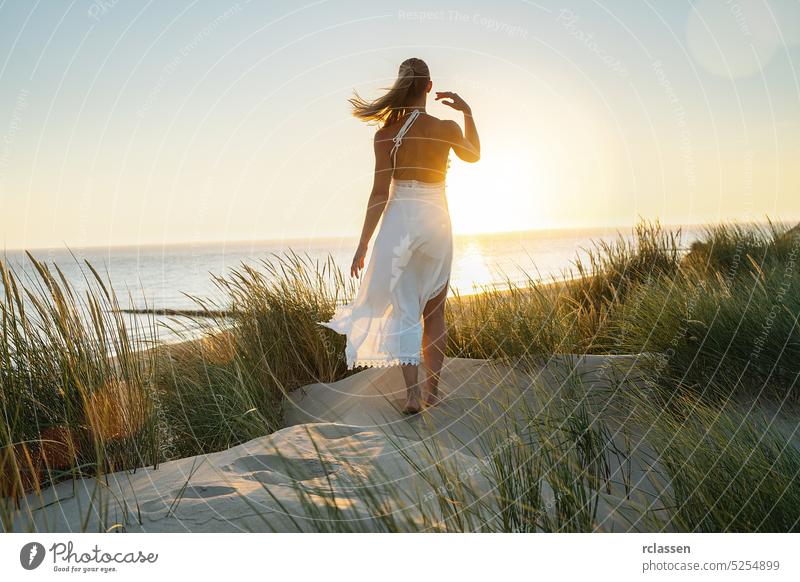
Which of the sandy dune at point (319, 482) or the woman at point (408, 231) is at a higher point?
the woman at point (408, 231)

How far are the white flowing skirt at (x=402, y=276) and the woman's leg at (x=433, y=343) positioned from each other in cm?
10

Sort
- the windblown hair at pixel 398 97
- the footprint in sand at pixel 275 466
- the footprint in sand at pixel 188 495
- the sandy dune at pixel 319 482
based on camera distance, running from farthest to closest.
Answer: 1. the windblown hair at pixel 398 97
2. the footprint in sand at pixel 275 466
3. the footprint in sand at pixel 188 495
4. the sandy dune at pixel 319 482

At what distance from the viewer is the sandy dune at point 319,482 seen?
2.24 m

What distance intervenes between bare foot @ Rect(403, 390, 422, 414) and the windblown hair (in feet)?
6.07

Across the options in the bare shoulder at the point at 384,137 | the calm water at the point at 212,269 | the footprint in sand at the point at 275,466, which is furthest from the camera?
the calm water at the point at 212,269

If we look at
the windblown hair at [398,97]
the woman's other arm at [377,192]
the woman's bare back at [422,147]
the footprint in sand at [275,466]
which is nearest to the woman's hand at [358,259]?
the woman's other arm at [377,192]

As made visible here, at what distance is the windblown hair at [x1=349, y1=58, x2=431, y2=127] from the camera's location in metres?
4.16

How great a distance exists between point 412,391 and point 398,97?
1984 millimetres

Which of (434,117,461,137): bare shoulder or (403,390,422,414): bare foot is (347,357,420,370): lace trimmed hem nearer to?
(403,390,422,414): bare foot


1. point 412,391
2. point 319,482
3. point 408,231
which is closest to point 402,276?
point 408,231

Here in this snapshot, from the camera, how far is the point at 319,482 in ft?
8.32

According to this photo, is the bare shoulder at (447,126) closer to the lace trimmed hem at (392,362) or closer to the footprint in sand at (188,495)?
the lace trimmed hem at (392,362)

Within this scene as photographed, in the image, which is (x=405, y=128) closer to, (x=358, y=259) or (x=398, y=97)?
(x=398, y=97)
